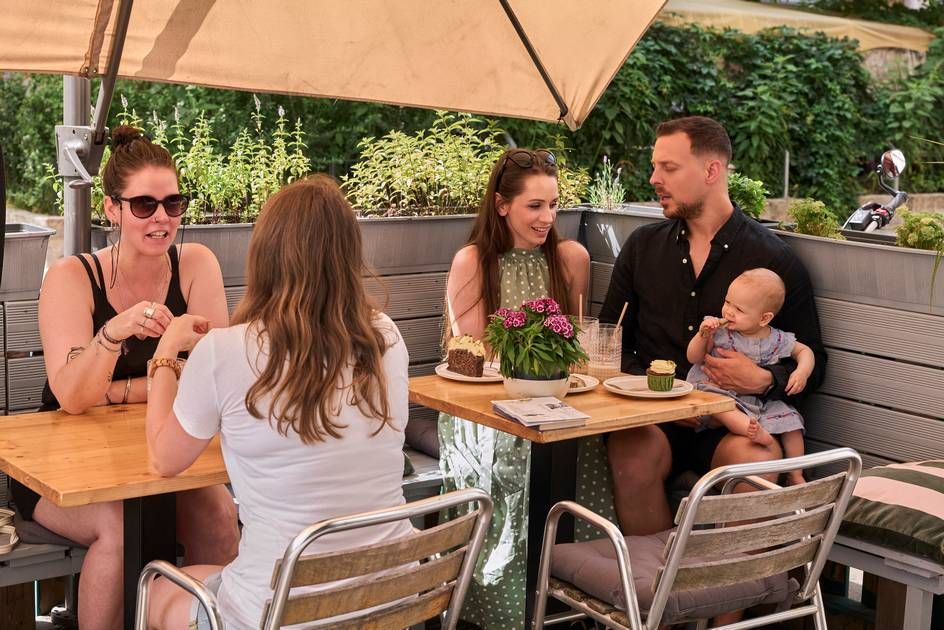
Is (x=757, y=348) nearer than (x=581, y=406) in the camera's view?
No

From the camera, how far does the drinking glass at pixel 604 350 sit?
3.57 metres

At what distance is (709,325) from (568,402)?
714 mm

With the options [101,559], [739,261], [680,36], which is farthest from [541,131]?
[101,559]

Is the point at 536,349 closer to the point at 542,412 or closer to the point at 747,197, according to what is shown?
the point at 542,412

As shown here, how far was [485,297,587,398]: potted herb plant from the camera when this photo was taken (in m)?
3.19

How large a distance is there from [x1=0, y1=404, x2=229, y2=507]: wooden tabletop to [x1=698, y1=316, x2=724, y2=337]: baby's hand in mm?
A: 1638

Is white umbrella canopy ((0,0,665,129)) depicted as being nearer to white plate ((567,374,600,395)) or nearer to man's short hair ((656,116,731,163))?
man's short hair ((656,116,731,163))

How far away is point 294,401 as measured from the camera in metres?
2.30

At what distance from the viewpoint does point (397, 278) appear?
461cm

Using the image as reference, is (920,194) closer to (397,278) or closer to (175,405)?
(397,278)

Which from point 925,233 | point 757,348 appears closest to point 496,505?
point 757,348

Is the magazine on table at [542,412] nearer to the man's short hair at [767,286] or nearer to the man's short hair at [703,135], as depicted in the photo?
the man's short hair at [767,286]

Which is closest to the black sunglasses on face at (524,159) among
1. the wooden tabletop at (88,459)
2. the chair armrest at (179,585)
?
the wooden tabletop at (88,459)

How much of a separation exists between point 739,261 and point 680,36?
8555mm
